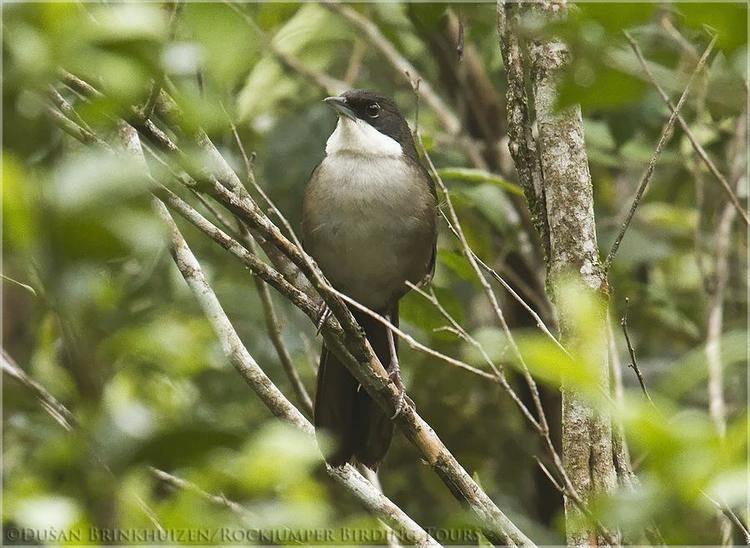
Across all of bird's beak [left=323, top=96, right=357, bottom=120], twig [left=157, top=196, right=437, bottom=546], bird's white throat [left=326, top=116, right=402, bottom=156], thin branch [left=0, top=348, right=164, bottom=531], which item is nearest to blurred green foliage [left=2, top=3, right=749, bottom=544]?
thin branch [left=0, top=348, right=164, bottom=531]

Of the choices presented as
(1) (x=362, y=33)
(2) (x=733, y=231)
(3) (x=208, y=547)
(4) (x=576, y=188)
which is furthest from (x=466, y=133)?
(3) (x=208, y=547)

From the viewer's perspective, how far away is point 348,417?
4789 mm

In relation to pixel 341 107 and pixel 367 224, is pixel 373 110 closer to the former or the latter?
pixel 341 107

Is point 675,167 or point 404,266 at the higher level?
point 675,167

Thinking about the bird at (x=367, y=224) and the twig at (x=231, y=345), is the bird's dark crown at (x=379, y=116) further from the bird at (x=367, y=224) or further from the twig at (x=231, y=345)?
the twig at (x=231, y=345)

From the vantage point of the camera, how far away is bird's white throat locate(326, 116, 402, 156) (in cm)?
544

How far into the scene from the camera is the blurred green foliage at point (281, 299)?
1599mm

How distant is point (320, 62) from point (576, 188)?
360 cm

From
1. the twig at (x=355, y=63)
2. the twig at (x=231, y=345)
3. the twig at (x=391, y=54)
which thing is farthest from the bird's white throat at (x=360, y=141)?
the twig at (x=231, y=345)

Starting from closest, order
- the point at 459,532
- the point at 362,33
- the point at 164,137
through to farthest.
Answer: the point at 164,137 < the point at 459,532 < the point at 362,33

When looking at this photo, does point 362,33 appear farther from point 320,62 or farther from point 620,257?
point 620,257

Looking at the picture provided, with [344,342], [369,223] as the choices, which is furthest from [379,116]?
[344,342]

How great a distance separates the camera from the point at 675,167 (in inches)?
301

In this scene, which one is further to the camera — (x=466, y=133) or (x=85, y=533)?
(x=466, y=133)
